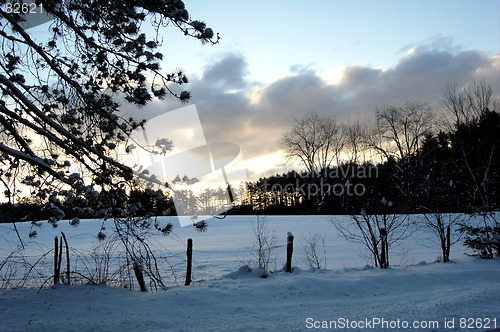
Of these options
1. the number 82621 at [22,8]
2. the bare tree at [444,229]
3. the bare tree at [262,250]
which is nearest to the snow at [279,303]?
the bare tree at [262,250]

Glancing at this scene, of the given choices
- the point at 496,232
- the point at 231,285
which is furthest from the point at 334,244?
the point at 231,285

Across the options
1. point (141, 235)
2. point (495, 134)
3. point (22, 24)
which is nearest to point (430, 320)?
point (141, 235)

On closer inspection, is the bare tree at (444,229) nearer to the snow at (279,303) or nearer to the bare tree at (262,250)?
the snow at (279,303)

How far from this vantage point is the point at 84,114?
4395 millimetres

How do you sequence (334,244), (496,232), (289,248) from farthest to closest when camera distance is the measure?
(334,244) → (496,232) → (289,248)

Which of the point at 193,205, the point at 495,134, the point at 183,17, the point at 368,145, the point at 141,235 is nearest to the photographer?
the point at 183,17

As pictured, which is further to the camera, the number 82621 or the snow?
the snow

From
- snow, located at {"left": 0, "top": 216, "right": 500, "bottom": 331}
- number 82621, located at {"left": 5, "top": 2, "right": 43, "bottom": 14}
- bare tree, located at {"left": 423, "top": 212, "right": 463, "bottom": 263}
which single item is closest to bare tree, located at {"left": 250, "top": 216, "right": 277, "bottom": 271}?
snow, located at {"left": 0, "top": 216, "right": 500, "bottom": 331}

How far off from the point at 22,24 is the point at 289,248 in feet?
23.6

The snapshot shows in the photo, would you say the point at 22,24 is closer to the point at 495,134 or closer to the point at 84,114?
the point at 84,114

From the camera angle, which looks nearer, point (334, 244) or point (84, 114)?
point (84, 114)

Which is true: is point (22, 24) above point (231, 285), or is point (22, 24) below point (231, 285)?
above

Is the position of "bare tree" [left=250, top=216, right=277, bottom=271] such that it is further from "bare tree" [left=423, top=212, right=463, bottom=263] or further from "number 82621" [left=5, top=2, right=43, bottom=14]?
"number 82621" [left=5, top=2, right=43, bottom=14]

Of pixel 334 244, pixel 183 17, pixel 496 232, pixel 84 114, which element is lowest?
pixel 334 244
